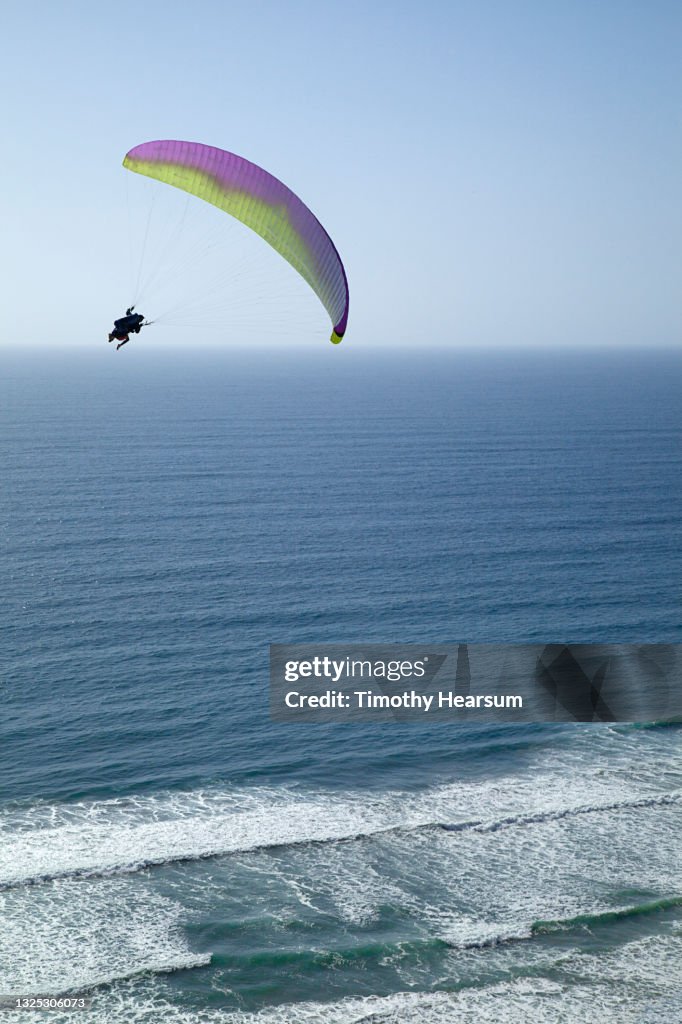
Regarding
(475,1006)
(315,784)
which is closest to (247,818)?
(315,784)

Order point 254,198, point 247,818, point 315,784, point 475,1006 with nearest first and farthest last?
point 475,1006, point 254,198, point 247,818, point 315,784

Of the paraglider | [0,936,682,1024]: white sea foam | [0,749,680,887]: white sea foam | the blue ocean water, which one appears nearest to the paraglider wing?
the paraglider

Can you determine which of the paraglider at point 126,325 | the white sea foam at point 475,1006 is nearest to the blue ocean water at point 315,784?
the white sea foam at point 475,1006

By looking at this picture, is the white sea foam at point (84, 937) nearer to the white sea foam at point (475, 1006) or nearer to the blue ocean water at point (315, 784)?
the blue ocean water at point (315, 784)

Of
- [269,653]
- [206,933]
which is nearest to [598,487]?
[269,653]

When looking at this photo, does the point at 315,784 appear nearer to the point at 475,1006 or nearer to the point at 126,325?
the point at 475,1006

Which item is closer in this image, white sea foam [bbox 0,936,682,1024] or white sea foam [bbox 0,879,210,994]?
white sea foam [bbox 0,936,682,1024]

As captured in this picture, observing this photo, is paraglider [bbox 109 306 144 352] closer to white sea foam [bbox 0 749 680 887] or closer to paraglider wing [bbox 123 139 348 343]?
paraglider wing [bbox 123 139 348 343]
